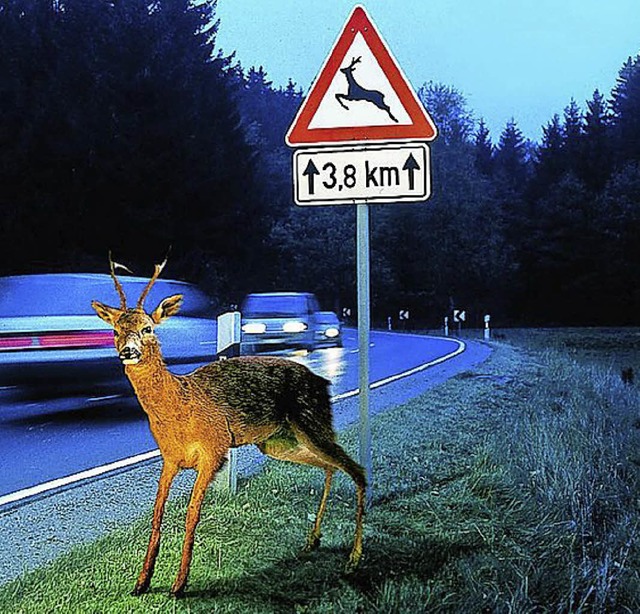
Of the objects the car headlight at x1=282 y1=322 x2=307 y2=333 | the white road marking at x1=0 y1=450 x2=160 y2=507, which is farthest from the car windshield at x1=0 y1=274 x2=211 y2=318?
the car headlight at x1=282 y1=322 x2=307 y2=333

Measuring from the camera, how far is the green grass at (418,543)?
11.6ft

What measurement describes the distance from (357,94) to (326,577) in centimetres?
213

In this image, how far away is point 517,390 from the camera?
12977 mm

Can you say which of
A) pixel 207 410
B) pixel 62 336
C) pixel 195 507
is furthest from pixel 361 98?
pixel 62 336

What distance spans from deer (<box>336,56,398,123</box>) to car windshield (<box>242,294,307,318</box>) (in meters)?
8.52

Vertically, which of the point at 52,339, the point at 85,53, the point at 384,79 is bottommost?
the point at 52,339

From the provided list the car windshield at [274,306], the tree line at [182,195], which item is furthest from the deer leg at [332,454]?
the tree line at [182,195]

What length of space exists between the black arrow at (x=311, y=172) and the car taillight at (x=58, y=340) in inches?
117

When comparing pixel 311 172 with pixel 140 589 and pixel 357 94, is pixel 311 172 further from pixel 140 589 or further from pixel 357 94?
pixel 140 589

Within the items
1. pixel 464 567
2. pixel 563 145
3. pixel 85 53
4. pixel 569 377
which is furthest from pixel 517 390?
pixel 563 145

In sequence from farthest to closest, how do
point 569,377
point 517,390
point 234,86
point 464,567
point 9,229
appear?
point 234,86 → point 9,229 → point 569,377 → point 517,390 → point 464,567

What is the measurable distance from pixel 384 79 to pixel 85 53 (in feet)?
85.8

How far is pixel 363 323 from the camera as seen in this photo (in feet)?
14.5

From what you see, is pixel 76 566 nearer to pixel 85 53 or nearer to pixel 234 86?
pixel 85 53
